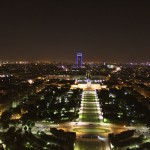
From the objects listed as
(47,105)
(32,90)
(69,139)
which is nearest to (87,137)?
(69,139)

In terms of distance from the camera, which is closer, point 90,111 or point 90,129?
point 90,129

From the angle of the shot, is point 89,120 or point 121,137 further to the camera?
point 89,120

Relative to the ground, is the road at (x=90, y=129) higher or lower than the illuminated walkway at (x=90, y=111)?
lower

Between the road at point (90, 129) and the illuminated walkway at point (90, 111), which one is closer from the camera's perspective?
the road at point (90, 129)

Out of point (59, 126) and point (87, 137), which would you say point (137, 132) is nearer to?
point (87, 137)

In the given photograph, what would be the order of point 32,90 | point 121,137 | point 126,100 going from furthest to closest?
point 32,90 → point 126,100 → point 121,137

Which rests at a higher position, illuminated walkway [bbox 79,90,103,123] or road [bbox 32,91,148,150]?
illuminated walkway [bbox 79,90,103,123]

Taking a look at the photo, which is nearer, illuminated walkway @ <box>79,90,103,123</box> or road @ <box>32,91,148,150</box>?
road @ <box>32,91,148,150</box>

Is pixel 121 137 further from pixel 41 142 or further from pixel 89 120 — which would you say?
pixel 89 120

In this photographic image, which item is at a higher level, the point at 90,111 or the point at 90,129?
the point at 90,111

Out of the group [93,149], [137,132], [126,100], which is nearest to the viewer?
[93,149]
